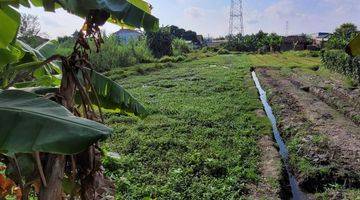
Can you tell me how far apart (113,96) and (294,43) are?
53.9m

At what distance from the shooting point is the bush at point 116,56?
25734 mm

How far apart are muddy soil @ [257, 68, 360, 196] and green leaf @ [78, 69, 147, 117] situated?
3.66 meters

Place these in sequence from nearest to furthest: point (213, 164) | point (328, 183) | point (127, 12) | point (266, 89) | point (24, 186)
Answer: point (24, 186)
point (127, 12)
point (328, 183)
point (213, 164)
point (266, 89)

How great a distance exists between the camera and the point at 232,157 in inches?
299

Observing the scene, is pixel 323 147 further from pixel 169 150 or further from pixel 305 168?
pixel 169 150

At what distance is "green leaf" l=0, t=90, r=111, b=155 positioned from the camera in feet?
6.26

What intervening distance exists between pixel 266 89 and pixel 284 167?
32.9 ft

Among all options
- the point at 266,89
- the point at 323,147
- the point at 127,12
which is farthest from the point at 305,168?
the point at 266,89

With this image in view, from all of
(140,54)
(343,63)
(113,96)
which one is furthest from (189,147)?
(140,54)

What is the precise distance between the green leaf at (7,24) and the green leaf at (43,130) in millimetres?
418

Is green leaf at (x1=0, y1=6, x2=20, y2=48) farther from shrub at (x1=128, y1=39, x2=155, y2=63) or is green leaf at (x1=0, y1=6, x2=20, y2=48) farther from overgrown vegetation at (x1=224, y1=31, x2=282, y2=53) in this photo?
overgrown vegetation at (x1=224, y1=31, x2=282, y2=53)

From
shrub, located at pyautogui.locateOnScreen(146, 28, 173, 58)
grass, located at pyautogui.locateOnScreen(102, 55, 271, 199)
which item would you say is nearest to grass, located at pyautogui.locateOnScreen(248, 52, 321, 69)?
shrub, located at pyautogui.locateOnScreen(146, 28, 173, 58)

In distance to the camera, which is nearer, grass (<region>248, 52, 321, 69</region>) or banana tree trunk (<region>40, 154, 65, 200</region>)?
banana tree trunk (<region>40, 154, 65, 200</region>)

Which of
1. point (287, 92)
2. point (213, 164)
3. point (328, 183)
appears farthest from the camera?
point (287, 92)
